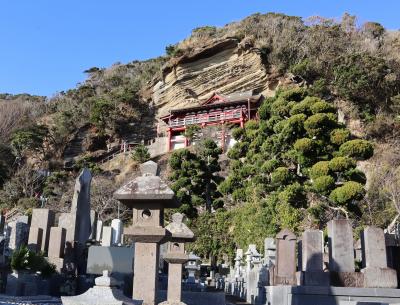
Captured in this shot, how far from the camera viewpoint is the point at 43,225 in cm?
1430

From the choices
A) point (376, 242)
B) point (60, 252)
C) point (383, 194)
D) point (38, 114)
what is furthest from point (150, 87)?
point (376, 242)

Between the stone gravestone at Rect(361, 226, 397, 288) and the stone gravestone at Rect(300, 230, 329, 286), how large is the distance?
1.02 m

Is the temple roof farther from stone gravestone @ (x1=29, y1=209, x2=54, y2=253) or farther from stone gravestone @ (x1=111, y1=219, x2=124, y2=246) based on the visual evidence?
stone gravestone @ (x1=29, y1=209, x2=54, y2=253)

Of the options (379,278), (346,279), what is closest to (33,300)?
(346,279)

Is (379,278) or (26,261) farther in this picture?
(26,261)

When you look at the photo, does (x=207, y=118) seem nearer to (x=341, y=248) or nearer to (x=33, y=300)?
(x=341, y=248)

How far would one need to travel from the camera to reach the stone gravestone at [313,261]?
9906 mm

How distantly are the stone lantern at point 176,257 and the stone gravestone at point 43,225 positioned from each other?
16.9ft

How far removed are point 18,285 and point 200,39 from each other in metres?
42.2

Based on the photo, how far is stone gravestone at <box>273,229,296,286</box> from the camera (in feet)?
38.1

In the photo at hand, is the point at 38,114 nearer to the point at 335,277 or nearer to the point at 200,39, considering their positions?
the point at 200,39

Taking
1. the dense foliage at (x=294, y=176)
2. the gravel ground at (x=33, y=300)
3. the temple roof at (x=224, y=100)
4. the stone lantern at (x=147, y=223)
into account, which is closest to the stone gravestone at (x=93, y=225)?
the gravel ground at (x=33, y=300)

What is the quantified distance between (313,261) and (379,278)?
1516 millimetres

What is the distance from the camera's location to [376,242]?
10.2 meters
